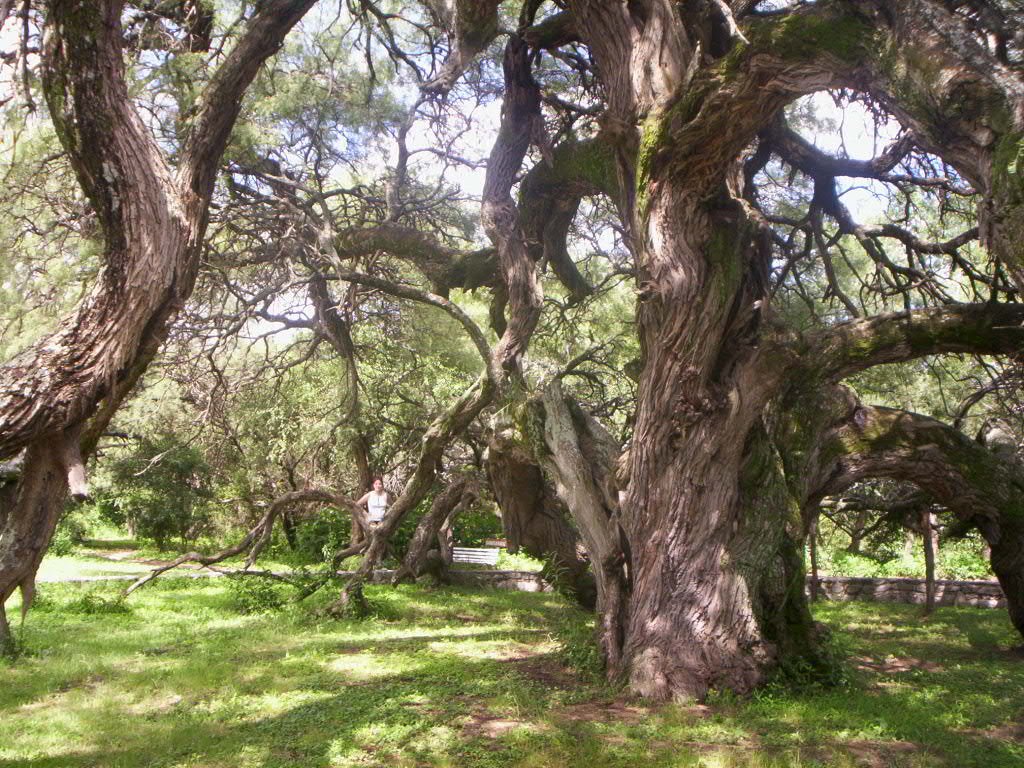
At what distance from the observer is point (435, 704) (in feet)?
22.0

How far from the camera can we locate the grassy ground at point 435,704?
543 cm

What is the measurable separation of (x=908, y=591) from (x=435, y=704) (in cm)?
1079

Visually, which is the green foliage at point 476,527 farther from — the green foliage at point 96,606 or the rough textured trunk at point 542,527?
the green foliage at point 96,606

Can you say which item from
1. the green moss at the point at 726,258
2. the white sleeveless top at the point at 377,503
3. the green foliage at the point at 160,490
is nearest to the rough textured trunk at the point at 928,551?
the green moss at the point at 726,258

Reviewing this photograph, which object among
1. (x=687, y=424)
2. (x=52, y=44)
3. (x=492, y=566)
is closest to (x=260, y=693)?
(x=687, y=424)

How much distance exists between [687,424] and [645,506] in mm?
796

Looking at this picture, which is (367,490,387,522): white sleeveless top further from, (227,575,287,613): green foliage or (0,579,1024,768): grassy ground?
(0,579,1024,768): grassy ground

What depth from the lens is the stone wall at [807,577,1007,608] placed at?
1390 cm

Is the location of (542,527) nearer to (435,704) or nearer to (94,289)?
(435,704)

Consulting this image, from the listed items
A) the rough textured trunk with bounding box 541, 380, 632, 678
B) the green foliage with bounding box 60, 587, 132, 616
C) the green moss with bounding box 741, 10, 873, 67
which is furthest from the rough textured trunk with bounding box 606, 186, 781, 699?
the green foliage with bounding box 60, 587, 132, 616

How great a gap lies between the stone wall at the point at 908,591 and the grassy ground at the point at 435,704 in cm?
341

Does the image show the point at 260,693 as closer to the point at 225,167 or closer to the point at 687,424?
the point at 687,424

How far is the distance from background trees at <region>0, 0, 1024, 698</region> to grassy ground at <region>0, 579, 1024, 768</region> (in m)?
0.74

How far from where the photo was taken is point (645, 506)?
7.09 m
